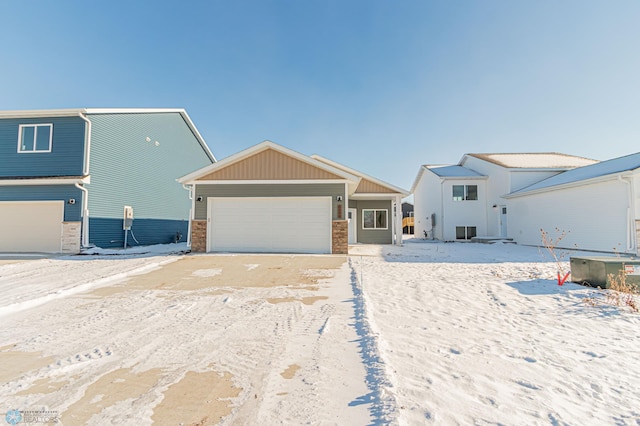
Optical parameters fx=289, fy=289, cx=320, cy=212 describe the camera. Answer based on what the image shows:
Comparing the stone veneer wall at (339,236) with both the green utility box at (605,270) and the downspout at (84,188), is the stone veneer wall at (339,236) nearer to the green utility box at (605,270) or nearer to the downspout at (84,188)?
the green utility box at (605,270)

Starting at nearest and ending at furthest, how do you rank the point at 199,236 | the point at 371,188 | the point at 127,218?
the point at 199,236
the point at 127,218
the point at 371,188

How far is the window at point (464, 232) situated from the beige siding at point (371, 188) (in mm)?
7249

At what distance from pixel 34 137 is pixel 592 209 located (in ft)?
80.1

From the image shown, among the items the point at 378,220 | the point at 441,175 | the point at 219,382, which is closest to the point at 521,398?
the point at 219,382

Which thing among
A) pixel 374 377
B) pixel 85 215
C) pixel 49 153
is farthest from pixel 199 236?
pixel 374 377

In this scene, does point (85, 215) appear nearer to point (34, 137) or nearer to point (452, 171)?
point (34, 137)

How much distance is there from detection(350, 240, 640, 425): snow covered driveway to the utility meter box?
13.4 meters

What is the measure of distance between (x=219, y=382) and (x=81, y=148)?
14.2m

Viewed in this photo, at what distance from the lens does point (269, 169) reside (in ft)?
40.2

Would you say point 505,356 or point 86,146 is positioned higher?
point 86,146

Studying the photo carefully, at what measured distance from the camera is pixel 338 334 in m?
3.55

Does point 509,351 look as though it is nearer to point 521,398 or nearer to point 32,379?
point 521,398

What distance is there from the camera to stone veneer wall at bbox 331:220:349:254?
38.9 feet

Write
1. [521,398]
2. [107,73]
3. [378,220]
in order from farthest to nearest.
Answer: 1. [378,220]
2. [107,73]
3. [521,398]
